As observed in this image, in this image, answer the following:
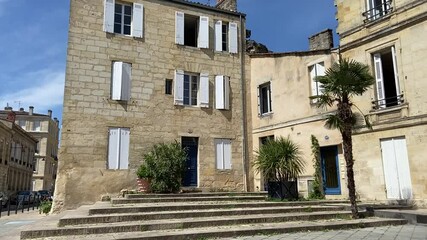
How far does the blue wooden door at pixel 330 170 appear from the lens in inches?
473

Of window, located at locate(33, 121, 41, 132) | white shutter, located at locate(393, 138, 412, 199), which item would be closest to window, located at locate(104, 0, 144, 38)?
white shutter, located at locate(393, 138, 412, 199)

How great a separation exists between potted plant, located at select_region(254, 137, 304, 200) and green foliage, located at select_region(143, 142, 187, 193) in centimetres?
271

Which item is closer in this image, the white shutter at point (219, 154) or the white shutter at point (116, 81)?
the white shutter at point (116, 81)

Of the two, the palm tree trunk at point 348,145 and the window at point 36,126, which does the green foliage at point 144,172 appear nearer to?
the palm tree trunk at point 348,145

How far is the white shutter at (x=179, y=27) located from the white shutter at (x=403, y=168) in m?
8.46

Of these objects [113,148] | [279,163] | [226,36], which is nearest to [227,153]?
[279,163]

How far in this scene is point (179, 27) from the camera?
46.4 ft

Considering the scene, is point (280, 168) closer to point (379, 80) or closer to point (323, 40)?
point (379, 80)

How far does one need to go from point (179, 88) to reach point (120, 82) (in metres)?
2.25

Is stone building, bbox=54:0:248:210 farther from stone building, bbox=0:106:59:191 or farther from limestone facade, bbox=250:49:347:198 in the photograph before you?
stone building, bbox=0:106:59:191

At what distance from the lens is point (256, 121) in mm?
14938

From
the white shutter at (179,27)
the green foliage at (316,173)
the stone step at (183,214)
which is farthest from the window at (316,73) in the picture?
the white shutter at (179,27)

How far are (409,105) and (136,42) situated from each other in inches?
370

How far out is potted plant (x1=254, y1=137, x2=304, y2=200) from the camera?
35.6 feet
